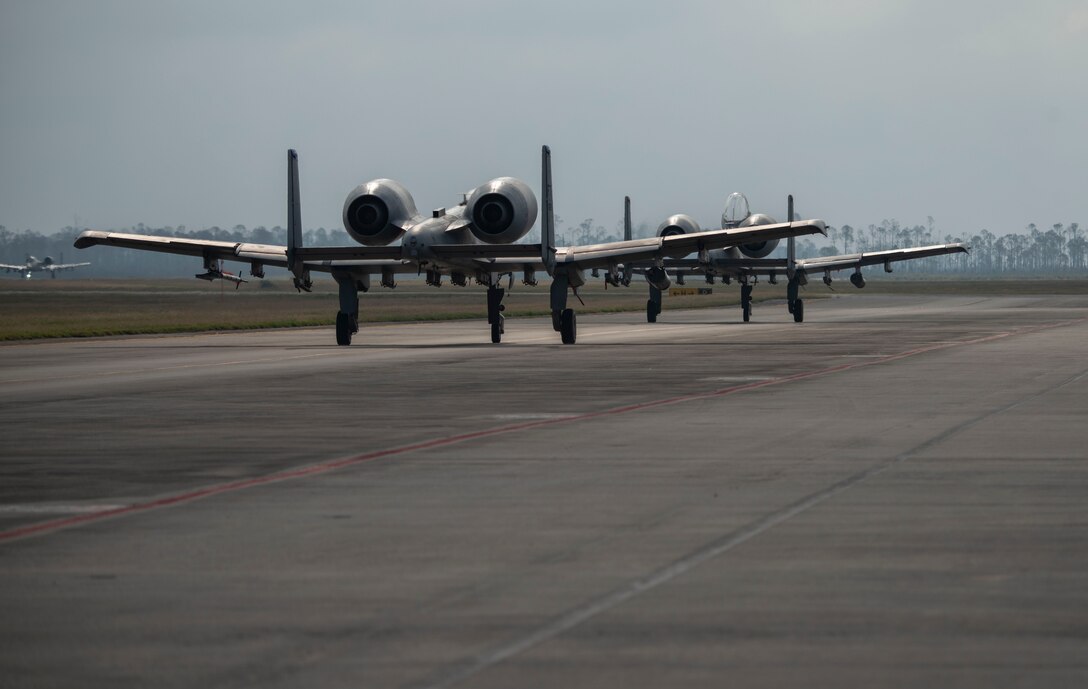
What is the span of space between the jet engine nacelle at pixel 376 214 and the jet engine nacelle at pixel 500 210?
5.98ft

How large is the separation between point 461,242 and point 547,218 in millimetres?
2525

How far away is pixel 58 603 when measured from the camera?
362 inches

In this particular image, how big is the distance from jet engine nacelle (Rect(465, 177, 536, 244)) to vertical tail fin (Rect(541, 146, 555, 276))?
514mm

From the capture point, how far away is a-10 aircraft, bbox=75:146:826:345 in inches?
1732

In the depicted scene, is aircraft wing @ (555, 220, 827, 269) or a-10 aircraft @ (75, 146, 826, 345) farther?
aircraft wing @ (555, 220, 827, 269)

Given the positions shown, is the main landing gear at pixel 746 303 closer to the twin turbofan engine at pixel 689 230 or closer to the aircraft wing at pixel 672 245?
the twin turbofan engine at pixel 689 230

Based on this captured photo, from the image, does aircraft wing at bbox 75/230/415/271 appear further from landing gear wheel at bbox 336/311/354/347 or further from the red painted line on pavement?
the red painted line on pavement

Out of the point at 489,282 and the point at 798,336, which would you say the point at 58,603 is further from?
the point at 798,336

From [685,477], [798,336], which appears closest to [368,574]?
[685,477]

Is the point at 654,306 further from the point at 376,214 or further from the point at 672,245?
the point at 376,214

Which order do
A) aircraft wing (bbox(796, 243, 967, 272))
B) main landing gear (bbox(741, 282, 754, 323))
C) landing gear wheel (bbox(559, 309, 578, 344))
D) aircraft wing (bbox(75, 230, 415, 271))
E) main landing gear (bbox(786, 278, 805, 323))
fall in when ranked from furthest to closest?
1. aircraft wing (bbox(796, 243, 967, 272))
2. main landing gear (bbox(741, 282, 754, 323))
3. main landing gear (bbox(786, 278, 805, 323))
4. landing gear wheel (bbox(559, 309, 578, 344))
5. aircraft wing (bbox(75, 230, 415, 271))

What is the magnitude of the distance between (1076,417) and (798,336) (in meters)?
30.0

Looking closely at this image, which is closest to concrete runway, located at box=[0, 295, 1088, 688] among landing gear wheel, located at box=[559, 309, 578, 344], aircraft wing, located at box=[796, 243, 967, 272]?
landing gear wheel, located at box=[559, 309, 578, 344]

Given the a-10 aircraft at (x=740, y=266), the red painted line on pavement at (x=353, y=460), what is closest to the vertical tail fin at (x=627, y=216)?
the a-10 aircraft at (x=740, y=266)
